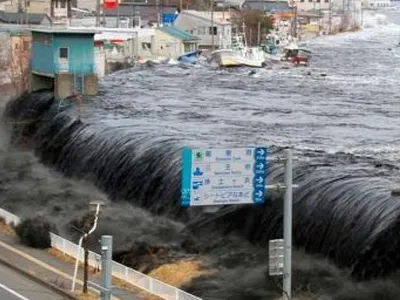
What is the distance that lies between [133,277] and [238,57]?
2490 inches

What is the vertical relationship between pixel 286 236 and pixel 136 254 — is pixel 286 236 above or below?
above

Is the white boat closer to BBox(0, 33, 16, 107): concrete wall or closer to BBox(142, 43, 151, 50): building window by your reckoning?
BBox(142, 43, 151, 50): building window

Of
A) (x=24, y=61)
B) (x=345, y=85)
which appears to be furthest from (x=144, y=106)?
(x=345, y=85)

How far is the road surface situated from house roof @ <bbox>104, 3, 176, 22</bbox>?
92313 mm

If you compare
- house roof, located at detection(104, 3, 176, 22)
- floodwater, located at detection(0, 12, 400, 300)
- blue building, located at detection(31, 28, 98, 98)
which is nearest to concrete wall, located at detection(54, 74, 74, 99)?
blue building, located at detection(31, 28, 98, 98)

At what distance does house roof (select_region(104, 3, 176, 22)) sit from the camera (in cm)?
11600

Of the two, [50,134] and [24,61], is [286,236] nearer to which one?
[50,134]

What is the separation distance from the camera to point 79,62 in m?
45.7

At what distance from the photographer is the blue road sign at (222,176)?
1543 centimetres

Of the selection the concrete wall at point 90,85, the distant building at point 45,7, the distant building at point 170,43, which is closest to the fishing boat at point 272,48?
the distant building at point 170,43

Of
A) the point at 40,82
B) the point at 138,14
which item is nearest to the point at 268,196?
the point at 40,82

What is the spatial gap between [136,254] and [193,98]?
1122 inches

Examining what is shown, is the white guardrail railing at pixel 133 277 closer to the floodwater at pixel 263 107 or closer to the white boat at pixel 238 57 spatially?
A: the floodwater at pixel 263 107

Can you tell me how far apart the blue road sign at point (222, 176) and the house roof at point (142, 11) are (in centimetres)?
9834
